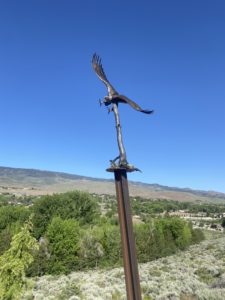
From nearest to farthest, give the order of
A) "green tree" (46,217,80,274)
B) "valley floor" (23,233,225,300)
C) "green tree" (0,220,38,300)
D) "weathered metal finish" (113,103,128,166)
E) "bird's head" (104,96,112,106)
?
"weathered metal finish" (113,103,128,166)
"bird's head" (104,96,112,106)
"green tree" (0,220,38,300)
"valley floor" (23,233,225,300)
"green tree" (46,217,80,274)

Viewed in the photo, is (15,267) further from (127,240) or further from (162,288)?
(127,240)

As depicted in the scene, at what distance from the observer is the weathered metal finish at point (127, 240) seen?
5355mm

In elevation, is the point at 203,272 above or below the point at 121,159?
below

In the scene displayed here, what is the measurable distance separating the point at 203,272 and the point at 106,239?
23.8m

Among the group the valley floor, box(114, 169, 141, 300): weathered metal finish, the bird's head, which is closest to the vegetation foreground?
the valley floor

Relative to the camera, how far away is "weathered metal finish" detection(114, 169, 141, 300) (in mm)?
5355

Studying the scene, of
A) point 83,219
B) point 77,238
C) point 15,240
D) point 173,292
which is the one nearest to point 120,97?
point 15,240

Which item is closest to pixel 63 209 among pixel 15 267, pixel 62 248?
pixel 62 248

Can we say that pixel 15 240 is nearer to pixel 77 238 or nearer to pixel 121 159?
pixel 121 159

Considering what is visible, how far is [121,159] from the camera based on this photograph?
18.6ft

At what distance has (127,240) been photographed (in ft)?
18.0

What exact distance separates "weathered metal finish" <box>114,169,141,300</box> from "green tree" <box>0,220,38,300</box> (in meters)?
13.4

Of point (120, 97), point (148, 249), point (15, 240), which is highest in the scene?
point (120, 97)

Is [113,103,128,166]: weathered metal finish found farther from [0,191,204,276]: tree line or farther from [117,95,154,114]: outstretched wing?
[0,191,204,276]: tree line
